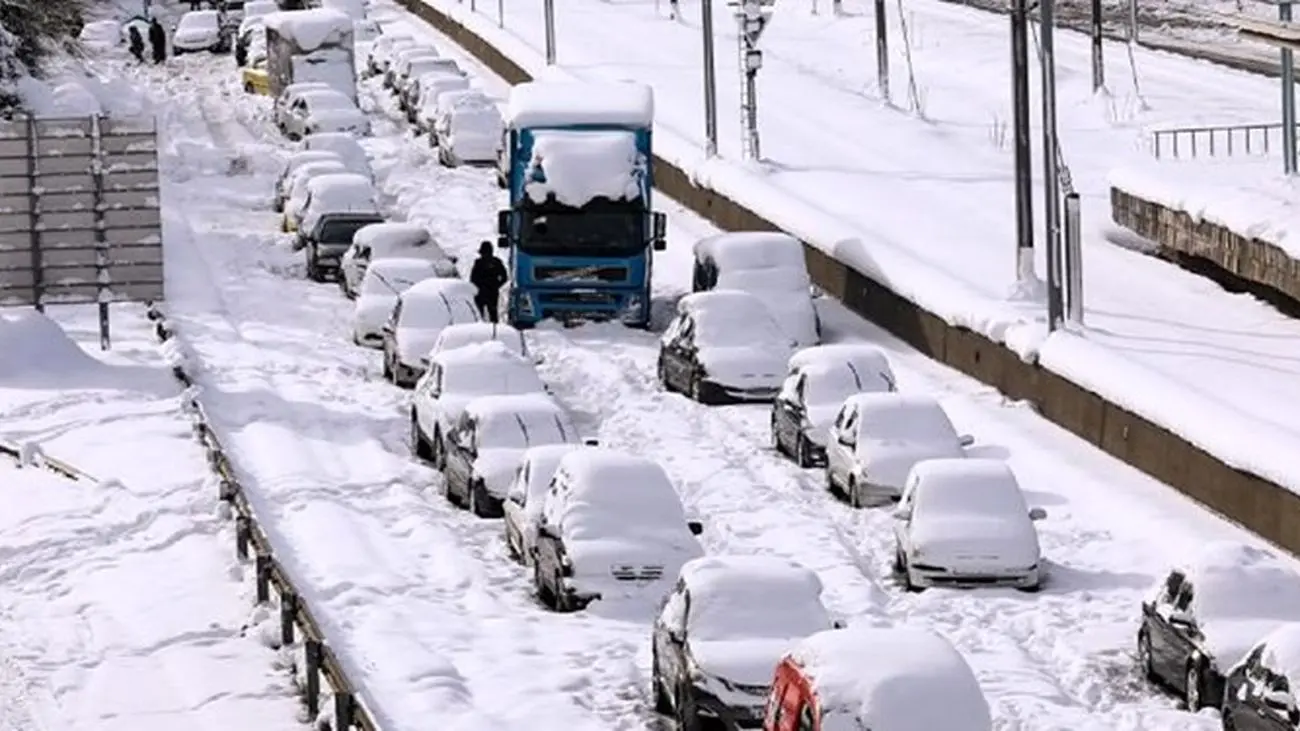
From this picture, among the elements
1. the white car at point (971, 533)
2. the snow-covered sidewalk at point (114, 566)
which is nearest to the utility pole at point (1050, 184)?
the white car at point (971, 533)

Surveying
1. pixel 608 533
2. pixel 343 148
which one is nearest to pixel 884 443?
pixel 608 533

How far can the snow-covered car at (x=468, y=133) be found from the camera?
68125 mm

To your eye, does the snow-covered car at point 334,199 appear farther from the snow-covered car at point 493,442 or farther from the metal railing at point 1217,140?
the snow-covered car at point 493,442

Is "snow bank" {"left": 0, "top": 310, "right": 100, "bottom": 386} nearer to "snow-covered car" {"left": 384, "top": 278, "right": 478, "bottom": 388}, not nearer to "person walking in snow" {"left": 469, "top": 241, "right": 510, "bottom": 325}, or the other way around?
"snow-covered car" {"left": 384, "top": 278, "right": 478, "bottom": 388}

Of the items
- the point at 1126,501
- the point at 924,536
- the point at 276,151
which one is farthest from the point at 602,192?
the point at 276,151

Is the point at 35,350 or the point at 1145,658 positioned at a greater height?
the point at 1145,658

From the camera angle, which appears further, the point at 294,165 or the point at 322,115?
the point at 322,115

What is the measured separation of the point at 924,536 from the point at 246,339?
19876 mm

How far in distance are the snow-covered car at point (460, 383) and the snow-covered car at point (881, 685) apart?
16305mm

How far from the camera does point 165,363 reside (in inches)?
1821

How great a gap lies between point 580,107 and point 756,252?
12.2ft

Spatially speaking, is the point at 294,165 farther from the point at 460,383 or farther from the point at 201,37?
the point at 201,37

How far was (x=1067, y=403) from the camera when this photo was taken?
132ft

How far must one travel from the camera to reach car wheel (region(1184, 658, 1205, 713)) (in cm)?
2650
